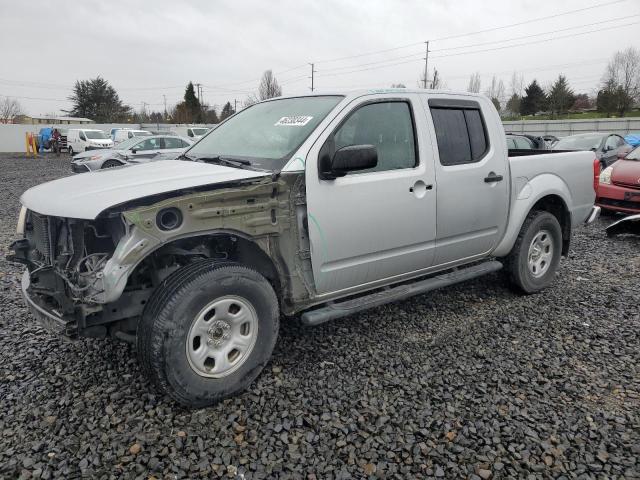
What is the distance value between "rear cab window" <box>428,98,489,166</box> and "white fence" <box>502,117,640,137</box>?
98.9 feet

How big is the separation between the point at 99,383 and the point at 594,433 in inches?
119

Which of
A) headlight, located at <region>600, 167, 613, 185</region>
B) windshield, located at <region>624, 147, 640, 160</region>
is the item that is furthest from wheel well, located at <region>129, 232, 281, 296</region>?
windshield, located at <region>624, 147, 640, 160</region>

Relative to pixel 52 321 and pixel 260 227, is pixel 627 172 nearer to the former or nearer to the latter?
pixel 260 227

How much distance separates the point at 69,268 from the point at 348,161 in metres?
1.77

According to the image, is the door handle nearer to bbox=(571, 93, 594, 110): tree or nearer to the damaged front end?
the damaged front end

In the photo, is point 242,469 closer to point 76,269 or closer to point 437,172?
point 76,269

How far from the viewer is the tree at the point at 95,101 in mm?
66938

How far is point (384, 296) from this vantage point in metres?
3.62

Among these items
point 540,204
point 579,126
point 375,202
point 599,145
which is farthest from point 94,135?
point 579,126

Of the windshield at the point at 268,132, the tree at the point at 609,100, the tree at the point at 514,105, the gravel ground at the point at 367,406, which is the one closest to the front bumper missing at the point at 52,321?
the gravel ground at the point at 367,406

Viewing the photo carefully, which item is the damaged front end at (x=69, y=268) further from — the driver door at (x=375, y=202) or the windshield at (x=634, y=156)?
the windshield at (x=634, y=156)

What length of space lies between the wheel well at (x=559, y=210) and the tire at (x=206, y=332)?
3.23m

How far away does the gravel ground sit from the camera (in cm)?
247

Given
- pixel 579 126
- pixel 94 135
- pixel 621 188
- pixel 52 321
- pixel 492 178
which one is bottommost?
pixel 52 321
